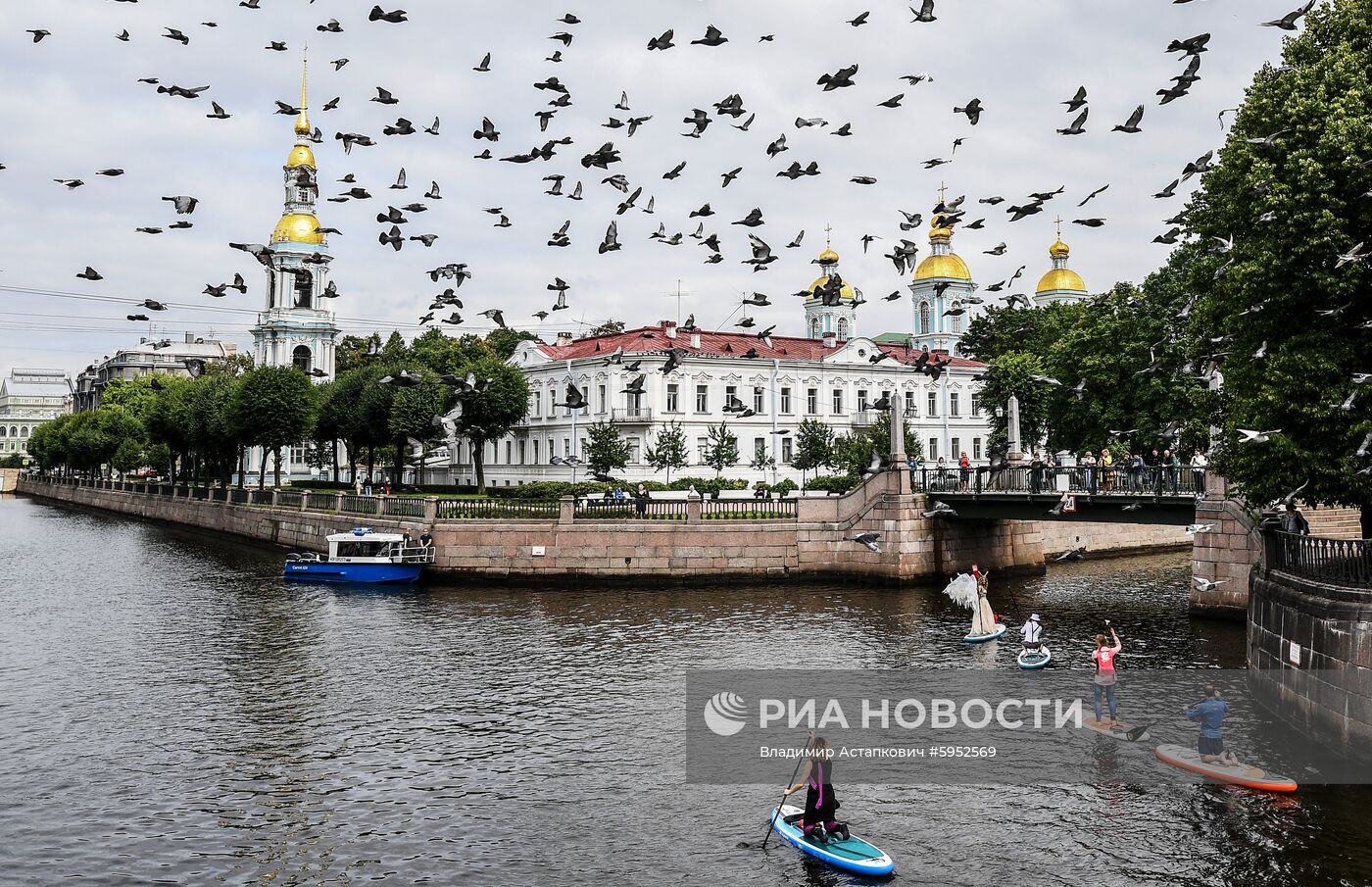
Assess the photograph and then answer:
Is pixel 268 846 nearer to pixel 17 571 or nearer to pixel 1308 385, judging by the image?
pixel 1308 385

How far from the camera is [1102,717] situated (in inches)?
922

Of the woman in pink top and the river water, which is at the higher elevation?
the woman in pink top

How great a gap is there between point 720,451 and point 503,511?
28999 millimetres

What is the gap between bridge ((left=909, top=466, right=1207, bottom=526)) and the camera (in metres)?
37.0

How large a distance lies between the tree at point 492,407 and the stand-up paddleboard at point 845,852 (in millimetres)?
55649

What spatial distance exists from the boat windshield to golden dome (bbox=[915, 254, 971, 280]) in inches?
3009

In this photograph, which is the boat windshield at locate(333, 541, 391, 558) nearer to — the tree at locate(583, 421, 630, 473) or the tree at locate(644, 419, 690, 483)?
the tree at locate(583, 421, 630, 473)

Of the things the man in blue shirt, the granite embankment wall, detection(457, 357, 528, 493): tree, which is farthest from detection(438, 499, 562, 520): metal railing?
the man in blue shirt

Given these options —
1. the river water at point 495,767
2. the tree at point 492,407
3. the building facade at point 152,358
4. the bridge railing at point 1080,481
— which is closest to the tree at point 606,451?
the tree at point 492,407

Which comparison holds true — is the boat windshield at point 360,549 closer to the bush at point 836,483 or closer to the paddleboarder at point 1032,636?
the bush at point 836,483

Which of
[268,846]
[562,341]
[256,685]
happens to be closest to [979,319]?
[562,341]

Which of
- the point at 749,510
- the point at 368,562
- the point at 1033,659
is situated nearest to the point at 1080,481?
the point at 1033,659

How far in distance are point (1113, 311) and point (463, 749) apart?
163 ft

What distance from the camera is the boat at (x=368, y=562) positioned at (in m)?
45.9
